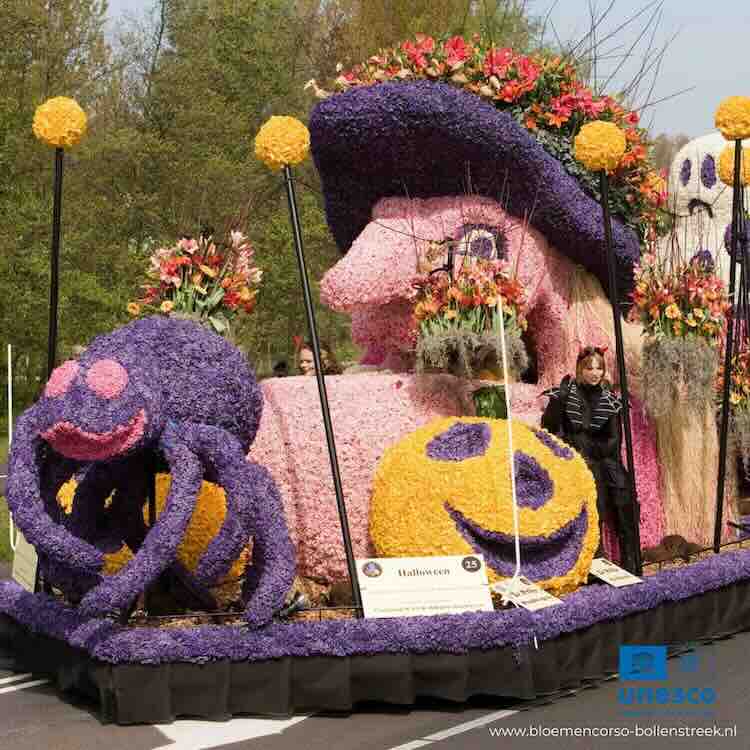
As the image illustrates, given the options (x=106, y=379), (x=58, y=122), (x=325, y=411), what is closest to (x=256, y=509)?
(x=325, y=411)

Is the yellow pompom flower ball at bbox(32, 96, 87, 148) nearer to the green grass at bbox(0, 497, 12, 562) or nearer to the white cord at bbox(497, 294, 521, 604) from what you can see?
the white cord at bbox(497, 294, 521, 604)

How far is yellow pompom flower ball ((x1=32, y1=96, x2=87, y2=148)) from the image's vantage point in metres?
7.05

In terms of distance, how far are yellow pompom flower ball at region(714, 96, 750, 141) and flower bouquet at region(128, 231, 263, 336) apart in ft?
9.25

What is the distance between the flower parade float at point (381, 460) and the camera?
19.7 ft

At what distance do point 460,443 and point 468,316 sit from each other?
0.72m

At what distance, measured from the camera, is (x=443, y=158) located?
8180mm

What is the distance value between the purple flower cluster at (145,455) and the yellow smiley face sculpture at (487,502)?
0.82 meters

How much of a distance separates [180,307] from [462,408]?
1.67 m

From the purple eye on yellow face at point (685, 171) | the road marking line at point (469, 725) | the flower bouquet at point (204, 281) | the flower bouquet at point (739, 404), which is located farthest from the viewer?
the purple eye on yellow face at point (685, 171)

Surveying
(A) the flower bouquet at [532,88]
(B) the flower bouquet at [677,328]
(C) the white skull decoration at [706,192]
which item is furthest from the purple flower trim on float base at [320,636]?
(C) the white skull decoration at [706,192]

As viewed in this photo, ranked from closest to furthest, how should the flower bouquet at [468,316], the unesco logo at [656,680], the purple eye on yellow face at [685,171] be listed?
the unesco logo at [656,680], the flower bouquet at [468,316], the purple eye on yellow face at [685,171]

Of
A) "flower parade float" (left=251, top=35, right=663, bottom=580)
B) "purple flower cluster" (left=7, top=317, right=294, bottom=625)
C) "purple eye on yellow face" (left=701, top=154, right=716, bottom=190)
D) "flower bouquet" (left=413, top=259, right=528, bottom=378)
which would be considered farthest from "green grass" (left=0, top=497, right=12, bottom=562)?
"purple eye on yellow face" (left=701, top=154, right=716, bottom=190)

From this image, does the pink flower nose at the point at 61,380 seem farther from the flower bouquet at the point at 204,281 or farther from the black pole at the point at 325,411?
the flower bouquet at the point at 204,281

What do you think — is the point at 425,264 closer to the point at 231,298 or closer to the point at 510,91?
the point at 231,298
